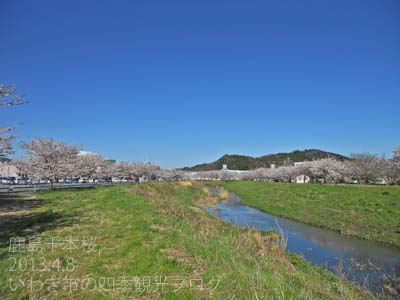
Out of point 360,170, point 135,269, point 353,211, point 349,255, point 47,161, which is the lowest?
point 349,255

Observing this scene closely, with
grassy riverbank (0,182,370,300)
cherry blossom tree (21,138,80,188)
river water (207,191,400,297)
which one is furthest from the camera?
cherry blossom tree (21,138,80,188)

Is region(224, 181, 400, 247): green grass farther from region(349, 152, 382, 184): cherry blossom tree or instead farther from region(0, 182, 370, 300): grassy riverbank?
region(349, 152, 382, 184): cherry blossom tree

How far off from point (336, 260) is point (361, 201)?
1815cm

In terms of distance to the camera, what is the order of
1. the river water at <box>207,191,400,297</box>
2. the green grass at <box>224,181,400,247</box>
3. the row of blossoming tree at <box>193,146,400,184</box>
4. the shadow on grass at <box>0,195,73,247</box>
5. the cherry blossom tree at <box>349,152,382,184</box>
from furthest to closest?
the cherry blossom tree at <box>349,152,382,184</box>
the row of blossoming tree at <box>193,146,400,184</box>
the green grass at <box>224,181,400,247</box>
the river water at <box>207,191,400,297</box>
the shadow on grass at <box>0,195,73,247</box>

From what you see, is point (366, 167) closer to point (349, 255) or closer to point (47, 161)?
point (349, 255)

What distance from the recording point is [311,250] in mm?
16469

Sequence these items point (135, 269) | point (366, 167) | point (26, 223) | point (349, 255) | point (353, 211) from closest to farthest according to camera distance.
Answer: point (135, 269) < point (26, 223) < point (349, 255) < point (353, 211) < point (366, 167)

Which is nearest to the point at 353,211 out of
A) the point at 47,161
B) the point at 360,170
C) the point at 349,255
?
the point at 349,255

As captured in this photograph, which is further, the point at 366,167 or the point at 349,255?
the point at 366,167

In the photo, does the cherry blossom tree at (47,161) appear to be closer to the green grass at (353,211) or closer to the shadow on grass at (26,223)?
the shadow on grass at (26,223)

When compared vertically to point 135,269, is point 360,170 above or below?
above

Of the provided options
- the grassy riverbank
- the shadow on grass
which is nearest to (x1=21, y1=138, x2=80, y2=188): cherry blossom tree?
the shadow on grass

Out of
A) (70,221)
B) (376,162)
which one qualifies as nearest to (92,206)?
(70,221)

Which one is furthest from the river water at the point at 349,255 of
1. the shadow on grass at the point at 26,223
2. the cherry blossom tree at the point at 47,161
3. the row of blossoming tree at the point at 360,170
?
the row of blossoming tree at the point at 360,170
